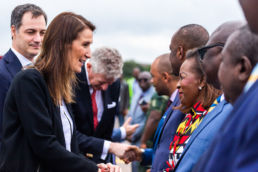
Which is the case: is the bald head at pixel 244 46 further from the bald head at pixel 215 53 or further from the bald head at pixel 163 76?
the bald head at pixel 163 76

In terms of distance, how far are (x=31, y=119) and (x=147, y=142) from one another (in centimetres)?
400

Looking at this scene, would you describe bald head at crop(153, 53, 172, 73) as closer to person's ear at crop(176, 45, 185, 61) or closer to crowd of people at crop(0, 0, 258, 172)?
crowd of people at crop(0, 0, 258, 172)

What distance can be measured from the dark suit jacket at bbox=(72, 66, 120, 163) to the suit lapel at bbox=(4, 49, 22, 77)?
0.72 meters

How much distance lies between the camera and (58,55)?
2514 mm

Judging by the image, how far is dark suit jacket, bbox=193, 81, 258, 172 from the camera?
0.99 meters

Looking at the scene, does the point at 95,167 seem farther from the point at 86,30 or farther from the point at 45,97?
the point at 86,30

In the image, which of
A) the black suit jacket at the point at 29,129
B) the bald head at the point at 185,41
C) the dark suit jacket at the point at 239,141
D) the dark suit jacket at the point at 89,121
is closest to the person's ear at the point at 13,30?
the dark suit jacket at the point at 89,121

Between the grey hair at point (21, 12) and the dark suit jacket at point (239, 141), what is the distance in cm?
262

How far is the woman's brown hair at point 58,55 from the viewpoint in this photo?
8.05ft

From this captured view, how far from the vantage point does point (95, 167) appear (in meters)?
2.55

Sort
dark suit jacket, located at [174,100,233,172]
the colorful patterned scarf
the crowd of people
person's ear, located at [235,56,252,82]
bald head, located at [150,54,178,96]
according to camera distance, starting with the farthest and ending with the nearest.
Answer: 1. bald head, located at [150,54,178,96]
2. the colorful patterned scarf
3. dark suit jacket, located at [174,100,233,172]
4. person's ear, located at [235,56,252,82]
5. the crowd of people

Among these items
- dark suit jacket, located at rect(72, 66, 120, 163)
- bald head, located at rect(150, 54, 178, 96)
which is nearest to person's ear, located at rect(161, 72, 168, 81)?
bald head, located at rect(150, 54, 178, 96)

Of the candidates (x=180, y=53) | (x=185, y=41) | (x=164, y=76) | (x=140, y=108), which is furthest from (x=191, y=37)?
(x=140, y=108)

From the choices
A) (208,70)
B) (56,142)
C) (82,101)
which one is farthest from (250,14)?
(82,101)
